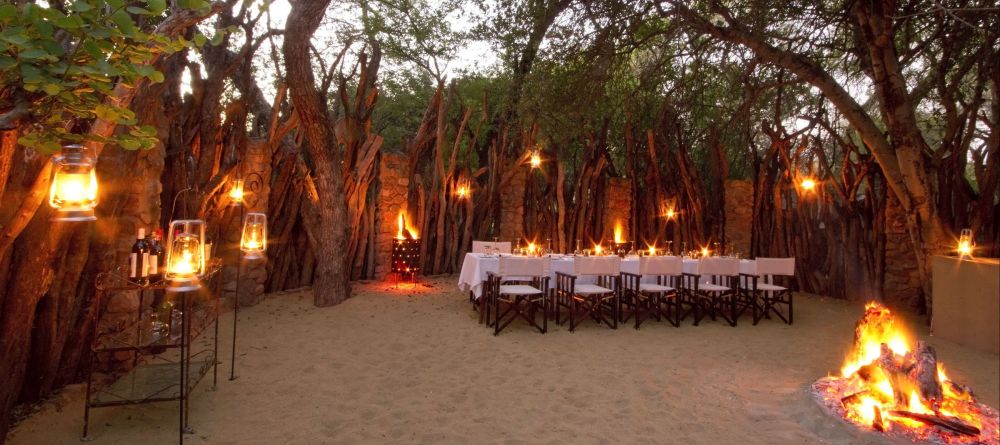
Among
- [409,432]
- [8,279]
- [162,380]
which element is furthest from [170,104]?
[409,432]

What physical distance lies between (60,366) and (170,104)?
7.05ft

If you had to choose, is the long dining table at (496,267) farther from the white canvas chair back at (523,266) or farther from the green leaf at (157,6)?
the green leaf at (157,6)

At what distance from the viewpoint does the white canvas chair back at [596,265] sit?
5246 mm

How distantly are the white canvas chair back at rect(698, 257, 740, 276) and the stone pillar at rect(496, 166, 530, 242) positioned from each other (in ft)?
13.3

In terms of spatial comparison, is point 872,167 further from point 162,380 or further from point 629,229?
point 162,380

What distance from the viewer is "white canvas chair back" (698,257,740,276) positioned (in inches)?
227

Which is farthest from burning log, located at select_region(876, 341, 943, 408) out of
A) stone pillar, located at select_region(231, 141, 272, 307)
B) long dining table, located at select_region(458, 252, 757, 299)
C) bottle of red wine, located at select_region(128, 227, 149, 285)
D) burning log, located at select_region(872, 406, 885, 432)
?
stone pillar, located at select_region(231, 141, 272, 307)

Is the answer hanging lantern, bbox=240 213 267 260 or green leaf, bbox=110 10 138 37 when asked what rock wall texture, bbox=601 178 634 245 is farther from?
green leaf, bbox=110 10 138 37

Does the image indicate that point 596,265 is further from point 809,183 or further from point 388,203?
point 809,183

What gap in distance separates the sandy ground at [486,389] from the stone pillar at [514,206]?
3827mm

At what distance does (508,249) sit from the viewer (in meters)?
6.70

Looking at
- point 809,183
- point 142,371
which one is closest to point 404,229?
point 142,371

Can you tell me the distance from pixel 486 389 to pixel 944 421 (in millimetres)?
2516

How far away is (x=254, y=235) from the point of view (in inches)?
132
